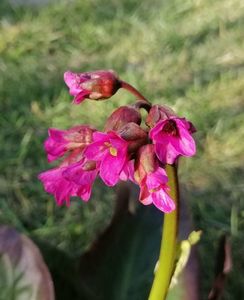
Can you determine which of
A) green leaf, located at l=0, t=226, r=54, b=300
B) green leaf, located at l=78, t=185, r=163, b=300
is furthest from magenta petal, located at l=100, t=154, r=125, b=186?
green leaf, located at l=78, t=185, r=163, b=300

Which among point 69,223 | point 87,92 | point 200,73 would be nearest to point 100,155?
point 87,92

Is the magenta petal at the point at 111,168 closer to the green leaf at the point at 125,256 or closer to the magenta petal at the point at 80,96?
the magenta petal at the point at 80,96

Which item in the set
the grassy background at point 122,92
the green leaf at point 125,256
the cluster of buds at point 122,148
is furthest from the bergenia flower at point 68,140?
the grassy background at point 122,92

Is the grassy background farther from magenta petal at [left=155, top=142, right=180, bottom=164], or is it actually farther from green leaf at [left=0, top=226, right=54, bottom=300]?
magenta petal at [left=155, top=142, right=180, bottom=164]

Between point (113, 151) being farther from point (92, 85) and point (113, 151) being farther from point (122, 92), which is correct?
point (122, 92)

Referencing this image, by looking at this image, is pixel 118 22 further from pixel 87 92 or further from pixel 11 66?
pixel 87 92
